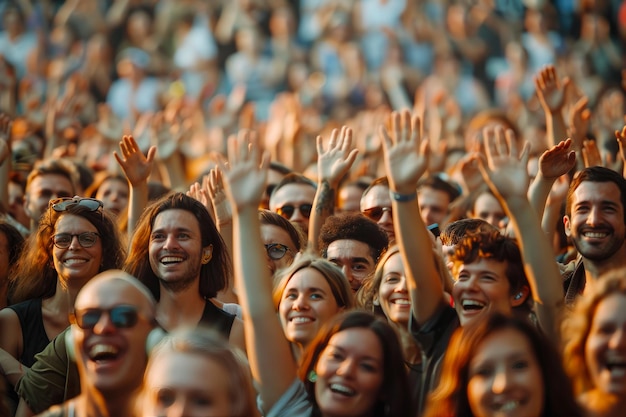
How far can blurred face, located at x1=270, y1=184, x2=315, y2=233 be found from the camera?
7219 millimetres

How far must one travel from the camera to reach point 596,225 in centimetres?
549

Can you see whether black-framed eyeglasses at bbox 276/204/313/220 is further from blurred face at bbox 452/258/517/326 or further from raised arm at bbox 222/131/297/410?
raised arm at bbox 222/131/297/410

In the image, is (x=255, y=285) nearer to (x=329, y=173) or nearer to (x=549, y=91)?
(x=329, y=173)

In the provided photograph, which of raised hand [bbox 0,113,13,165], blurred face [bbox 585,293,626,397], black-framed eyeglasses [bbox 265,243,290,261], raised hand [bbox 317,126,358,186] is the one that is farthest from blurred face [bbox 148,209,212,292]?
blurred face [bbox 585,293,626,397]

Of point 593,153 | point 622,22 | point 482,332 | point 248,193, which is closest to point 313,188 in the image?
point 593,153

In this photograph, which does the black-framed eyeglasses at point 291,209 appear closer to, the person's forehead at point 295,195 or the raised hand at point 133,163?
the person's forehead at point 295,195

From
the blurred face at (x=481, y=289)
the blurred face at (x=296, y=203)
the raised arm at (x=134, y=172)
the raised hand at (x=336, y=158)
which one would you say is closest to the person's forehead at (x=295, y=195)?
the blurred face at (x=296, y=203)

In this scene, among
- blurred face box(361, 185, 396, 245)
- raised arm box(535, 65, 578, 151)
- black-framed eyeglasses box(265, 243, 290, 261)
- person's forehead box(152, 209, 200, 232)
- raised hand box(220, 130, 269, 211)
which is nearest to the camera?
raised hand box(220, 130, 269, 211)

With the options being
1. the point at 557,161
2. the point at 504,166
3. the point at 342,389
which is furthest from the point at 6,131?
the point at 342,389

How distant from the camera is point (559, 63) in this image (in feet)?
48.5

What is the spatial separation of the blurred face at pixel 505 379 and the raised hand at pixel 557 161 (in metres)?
1.97

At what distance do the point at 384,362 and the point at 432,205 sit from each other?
12.5 ft

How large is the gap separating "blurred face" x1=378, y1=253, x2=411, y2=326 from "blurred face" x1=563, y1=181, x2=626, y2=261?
1012 millimetres

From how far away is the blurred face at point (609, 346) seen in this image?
3834 millimetres
